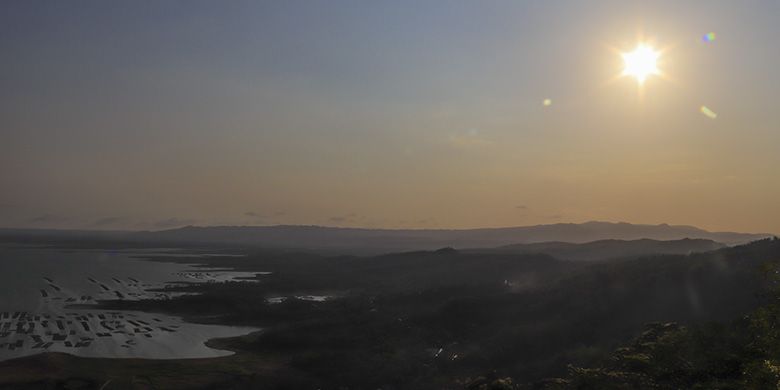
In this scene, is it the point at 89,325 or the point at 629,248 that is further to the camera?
the point at 629,248

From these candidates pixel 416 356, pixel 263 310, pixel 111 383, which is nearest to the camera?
pixel 111 383

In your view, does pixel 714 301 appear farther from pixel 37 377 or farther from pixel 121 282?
pixel 121 282

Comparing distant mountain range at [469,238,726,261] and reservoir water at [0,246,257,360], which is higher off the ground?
distant mountain range at [469,238,726,261]

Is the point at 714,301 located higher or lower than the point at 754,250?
lower

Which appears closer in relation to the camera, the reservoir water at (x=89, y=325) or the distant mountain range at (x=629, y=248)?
the reservoir water at (x=89, y=325)

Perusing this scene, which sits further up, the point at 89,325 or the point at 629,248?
the point at 629,248

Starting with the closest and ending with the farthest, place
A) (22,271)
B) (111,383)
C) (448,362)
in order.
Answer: (111,383), (448,362), (22,271)

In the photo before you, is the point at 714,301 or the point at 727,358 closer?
the point at 727,358

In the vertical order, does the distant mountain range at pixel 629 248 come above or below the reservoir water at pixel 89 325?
above

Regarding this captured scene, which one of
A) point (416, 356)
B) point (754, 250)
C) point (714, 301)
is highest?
point (754, 250)

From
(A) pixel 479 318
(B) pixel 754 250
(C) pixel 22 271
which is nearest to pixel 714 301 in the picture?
(B) pixel 754 250

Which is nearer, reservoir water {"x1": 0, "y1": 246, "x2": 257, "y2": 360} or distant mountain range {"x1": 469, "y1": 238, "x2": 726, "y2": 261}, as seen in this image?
reservoir water {"x1": 0, "y1": 246, "x2": 257, "y2": 360}
